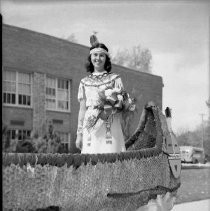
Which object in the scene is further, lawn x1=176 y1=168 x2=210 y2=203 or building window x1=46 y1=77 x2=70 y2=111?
building window x1=46 y1=77 x2=70 y2=111

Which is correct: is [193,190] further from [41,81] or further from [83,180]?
[41,81]

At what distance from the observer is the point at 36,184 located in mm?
1710

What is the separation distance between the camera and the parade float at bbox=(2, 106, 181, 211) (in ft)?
5.52

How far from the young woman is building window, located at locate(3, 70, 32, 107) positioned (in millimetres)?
15208

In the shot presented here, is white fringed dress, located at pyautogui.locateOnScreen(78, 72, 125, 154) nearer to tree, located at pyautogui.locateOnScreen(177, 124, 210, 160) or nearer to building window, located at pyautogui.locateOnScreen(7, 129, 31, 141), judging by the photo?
tree, located at pyautogui.locateOnScreen(177, 124, 210, 160)

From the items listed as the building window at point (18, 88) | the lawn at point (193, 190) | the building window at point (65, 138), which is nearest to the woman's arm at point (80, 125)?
the lawn at point (193, 190)

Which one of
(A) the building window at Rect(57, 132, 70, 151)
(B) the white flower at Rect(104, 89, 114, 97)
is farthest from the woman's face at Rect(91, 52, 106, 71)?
(A) the building window at Rect(57, 132, 70, 151)

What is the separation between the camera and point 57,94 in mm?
20453

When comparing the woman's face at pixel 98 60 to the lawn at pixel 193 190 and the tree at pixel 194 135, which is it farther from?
the lawn at pixel 193 190

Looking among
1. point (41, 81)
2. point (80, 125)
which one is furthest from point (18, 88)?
point (80, 125)

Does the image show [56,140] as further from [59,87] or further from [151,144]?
[151,144]

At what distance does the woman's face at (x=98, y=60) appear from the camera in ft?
9.32

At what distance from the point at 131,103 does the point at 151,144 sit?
576mm

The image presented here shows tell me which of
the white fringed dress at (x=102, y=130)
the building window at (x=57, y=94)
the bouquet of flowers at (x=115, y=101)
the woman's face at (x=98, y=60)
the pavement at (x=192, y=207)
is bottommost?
the pavement at (x=192, y=207)
